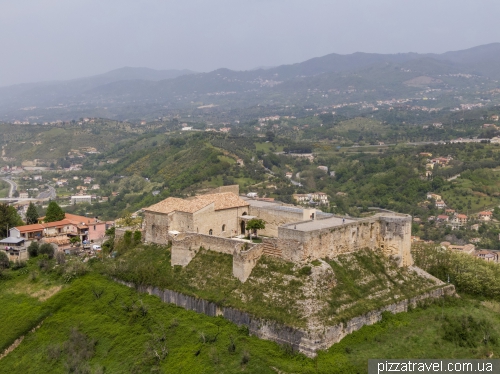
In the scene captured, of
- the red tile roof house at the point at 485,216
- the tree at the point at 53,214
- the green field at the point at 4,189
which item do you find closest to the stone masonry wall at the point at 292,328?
the tree at the point at 53,214

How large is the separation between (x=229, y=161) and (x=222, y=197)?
58.7m

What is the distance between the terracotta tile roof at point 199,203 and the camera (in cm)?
2981

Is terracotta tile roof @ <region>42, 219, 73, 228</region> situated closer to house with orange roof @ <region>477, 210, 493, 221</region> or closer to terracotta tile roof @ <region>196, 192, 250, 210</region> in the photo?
terracotta tile roof @ <region>196, 192, 250, 210</region>

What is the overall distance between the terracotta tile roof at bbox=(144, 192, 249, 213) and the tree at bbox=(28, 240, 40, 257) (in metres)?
9.43

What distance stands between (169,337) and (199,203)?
894cm

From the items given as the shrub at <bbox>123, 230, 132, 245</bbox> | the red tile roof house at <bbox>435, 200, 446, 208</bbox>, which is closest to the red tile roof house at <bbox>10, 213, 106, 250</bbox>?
the shrub at <bbox>123, 230, 132, 245</bbox>

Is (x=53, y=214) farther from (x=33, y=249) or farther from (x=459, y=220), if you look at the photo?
(x=459, y=220)

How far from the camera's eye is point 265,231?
3064cm

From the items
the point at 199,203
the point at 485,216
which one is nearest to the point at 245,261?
the point at 199,203

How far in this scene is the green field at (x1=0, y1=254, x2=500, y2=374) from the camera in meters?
20.8

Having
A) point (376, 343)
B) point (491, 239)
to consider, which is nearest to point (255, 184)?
point (491, 239)

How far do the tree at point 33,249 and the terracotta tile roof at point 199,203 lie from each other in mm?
9432

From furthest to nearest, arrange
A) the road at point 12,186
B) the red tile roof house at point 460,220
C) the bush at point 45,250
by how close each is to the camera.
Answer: the road at point 12,186
the red tile roof house at point 460,220
the bush at point 45,250

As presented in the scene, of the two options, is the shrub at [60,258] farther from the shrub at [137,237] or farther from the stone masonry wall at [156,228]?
the stone masonry wall at [156,228]
